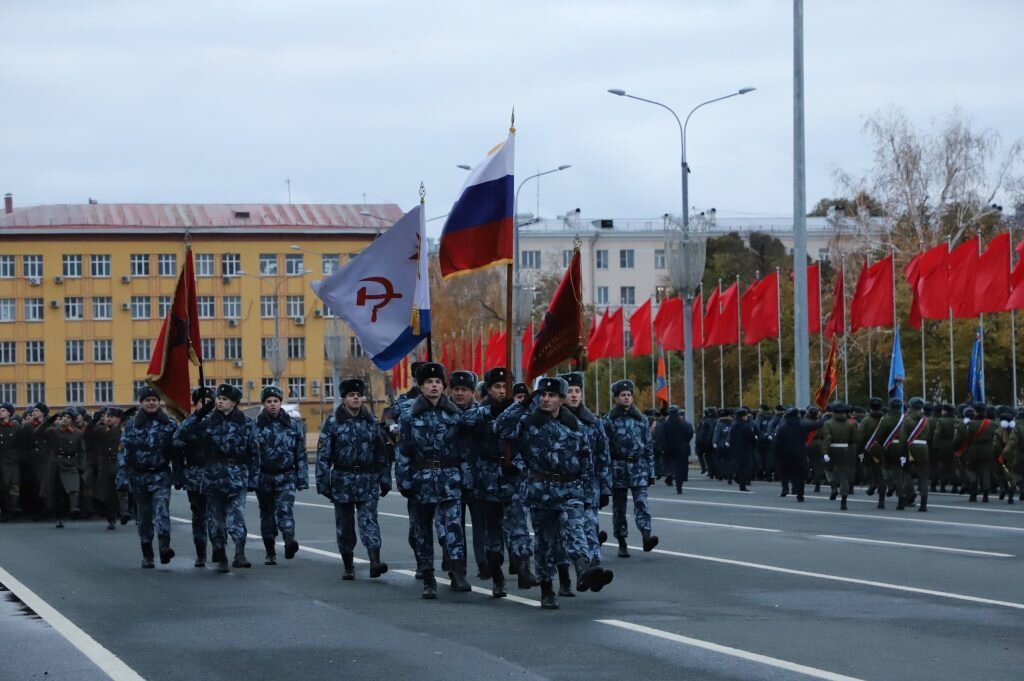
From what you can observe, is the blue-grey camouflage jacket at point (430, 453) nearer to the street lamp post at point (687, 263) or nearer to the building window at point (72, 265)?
the street lamp post at point (687, 263)

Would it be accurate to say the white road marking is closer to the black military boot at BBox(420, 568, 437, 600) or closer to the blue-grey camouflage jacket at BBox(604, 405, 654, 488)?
the black military boot at BBox(420, 568, 437, 600)

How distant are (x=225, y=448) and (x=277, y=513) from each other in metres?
1.20

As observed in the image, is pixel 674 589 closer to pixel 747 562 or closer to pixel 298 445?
pixel 747 562

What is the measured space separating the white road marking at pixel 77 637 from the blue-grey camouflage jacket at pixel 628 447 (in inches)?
228

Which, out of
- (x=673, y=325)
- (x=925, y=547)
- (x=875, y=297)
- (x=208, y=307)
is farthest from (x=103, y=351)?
(x=925, y=547)

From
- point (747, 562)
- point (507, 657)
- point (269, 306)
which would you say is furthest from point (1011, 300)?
point (269, 306)

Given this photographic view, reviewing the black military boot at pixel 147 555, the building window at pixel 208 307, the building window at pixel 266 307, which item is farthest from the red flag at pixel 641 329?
the building window at pixel 208 307

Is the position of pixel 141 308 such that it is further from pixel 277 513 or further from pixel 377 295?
pixel 377 295

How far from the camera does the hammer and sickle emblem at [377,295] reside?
1546cm

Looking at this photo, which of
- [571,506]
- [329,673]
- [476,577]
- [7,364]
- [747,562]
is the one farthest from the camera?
[7,364]

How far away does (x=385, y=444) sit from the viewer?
15125mm

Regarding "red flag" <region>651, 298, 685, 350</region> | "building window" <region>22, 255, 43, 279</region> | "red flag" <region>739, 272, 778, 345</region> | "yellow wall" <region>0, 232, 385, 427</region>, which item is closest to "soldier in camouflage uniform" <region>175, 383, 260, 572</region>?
"red flag" <region>739, 272, 778, 345</region>

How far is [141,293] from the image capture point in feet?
330

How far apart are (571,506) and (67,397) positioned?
3584 inches
